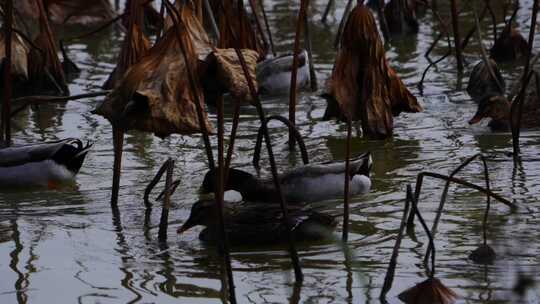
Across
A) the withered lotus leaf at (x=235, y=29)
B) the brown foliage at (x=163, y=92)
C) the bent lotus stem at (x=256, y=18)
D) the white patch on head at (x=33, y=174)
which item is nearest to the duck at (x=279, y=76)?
the bent lotus stem at (x=256, y=18)

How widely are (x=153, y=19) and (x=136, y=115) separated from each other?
7667mm

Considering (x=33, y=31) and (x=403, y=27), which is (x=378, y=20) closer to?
(x=403, y=27)

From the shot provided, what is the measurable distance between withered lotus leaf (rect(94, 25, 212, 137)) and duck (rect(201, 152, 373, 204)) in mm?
1578

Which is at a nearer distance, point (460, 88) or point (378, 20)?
point (460, 88)

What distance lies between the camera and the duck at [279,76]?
35.5ft

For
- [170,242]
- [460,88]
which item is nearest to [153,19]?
[460,88]

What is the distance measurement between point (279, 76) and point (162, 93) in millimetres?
5319

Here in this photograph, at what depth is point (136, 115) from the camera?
582 centimetres

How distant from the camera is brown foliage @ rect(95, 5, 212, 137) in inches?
223

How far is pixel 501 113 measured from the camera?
898 centimetres

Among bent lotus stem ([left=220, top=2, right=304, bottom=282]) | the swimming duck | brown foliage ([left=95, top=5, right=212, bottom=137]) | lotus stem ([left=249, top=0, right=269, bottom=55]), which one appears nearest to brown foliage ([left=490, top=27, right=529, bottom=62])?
lotus stem ([left=249, top=0, right=269, bottom=55])

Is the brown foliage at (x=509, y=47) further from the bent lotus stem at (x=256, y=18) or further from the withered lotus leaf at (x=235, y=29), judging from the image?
the withered lotus leaf at (x=235, y=29)

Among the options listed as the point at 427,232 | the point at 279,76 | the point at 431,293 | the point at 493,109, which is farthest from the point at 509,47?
the point at 431,293

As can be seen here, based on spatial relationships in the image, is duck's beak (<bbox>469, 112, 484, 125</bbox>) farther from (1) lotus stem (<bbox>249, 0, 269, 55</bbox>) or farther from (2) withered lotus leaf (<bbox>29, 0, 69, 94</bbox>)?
(2) withered lotus leaf (<bbox>29, 0, 69, 94</bbox>)
